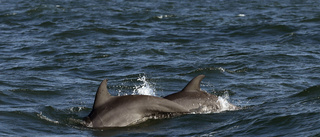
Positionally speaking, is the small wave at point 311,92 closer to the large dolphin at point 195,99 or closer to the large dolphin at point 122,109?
the large dolphin at point 195,99

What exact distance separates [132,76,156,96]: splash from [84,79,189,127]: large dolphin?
3715 mm

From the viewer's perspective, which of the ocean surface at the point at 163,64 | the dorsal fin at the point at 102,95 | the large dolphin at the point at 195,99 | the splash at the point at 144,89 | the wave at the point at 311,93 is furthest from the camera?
the splash at the point at 144,89

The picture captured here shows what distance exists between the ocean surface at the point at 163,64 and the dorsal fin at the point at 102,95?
581 mm

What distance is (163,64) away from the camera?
19.9m

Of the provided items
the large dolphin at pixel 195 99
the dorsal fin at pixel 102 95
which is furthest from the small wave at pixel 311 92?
the dorsal fin at pixel 102 95

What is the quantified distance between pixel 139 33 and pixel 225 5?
51.9ft

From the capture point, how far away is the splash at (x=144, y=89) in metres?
15.3

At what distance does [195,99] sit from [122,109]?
1.62m

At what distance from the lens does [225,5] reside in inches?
1670

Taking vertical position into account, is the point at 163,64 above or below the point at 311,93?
below

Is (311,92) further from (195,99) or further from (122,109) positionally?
(122,109)

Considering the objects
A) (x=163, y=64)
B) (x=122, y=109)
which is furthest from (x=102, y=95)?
(x=163, y=64)

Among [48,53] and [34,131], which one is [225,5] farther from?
[34,131]

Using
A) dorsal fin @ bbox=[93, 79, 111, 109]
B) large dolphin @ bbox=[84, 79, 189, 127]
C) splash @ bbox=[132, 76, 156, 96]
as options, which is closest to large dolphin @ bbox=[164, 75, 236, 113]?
large dolphin @ bbox=[84, 79, 189, 127]
